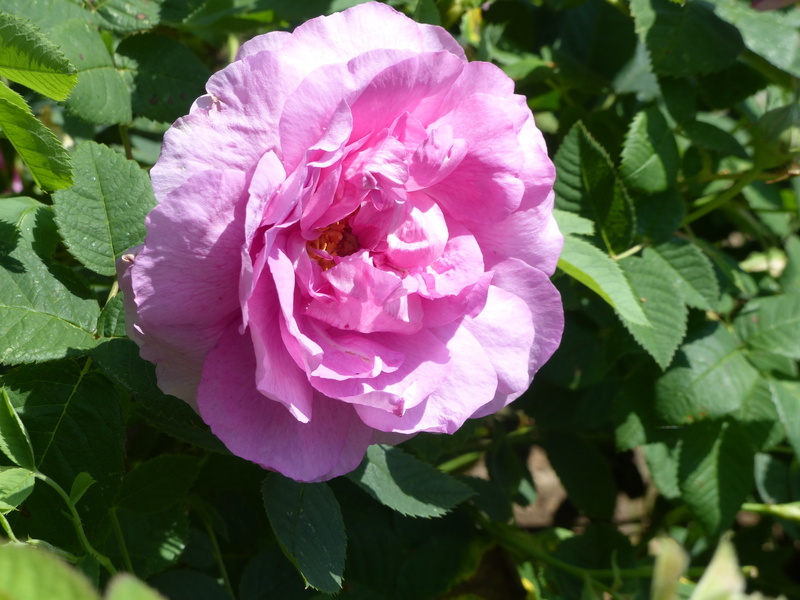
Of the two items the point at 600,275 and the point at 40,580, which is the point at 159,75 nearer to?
the point at 600,275

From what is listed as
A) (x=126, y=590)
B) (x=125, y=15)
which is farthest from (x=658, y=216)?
(x=126, y=590)

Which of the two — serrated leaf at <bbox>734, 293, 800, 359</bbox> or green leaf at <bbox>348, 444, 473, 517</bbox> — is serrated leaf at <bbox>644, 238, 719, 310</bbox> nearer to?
serrated leaf at <bbox>734, 293, 800, 359</bbox>

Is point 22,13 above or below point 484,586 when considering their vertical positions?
above

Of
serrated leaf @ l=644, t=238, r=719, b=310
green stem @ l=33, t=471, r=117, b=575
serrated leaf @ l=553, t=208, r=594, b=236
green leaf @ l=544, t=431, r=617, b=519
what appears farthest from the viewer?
green leaf @ l=544, t=431, r=617, b=519

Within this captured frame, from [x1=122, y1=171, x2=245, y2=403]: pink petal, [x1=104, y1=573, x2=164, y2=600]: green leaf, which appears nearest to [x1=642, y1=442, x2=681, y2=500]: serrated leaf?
[x1=122, y1=171, x2=245, y2=403]: pink petal

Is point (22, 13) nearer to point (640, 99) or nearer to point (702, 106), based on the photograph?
point (640, 99)

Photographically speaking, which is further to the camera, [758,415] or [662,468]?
[662,468]

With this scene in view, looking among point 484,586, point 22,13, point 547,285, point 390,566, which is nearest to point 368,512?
point 390,566
